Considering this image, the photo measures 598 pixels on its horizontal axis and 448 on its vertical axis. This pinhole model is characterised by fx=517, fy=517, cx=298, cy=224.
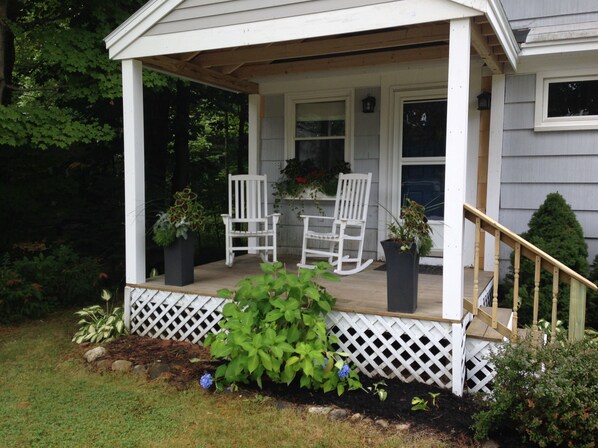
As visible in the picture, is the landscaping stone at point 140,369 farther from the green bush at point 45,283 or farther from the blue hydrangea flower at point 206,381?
the green bush at point 45,283

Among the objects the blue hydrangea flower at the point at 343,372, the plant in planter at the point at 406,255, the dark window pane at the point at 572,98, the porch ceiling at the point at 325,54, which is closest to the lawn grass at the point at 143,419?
the blue hydrangea flower at the point at 343,372

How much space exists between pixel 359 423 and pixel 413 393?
0.48 meters

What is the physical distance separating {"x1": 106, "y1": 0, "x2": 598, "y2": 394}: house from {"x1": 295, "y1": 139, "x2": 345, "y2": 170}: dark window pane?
2cm

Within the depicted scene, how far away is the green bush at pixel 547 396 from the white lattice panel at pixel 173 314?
207cm

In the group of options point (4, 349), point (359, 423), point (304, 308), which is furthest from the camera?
point (4, 349)

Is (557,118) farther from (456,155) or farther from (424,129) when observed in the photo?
(456,155)

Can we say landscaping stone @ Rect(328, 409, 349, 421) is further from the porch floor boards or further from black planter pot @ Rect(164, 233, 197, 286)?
black planter pot @ Rect(164, 233, 197, 286)

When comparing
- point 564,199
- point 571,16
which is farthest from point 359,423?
point 571,16

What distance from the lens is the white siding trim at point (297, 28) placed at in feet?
9.99

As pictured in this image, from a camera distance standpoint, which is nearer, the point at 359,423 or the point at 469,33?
the point at 359,423

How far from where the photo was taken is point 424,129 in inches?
201

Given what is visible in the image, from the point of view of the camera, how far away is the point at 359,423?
277 centimetres

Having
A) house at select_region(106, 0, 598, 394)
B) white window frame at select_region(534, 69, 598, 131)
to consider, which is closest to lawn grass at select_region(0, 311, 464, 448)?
house at select_region(106, 0, 598, 394)

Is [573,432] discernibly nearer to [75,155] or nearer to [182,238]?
[182,238]
